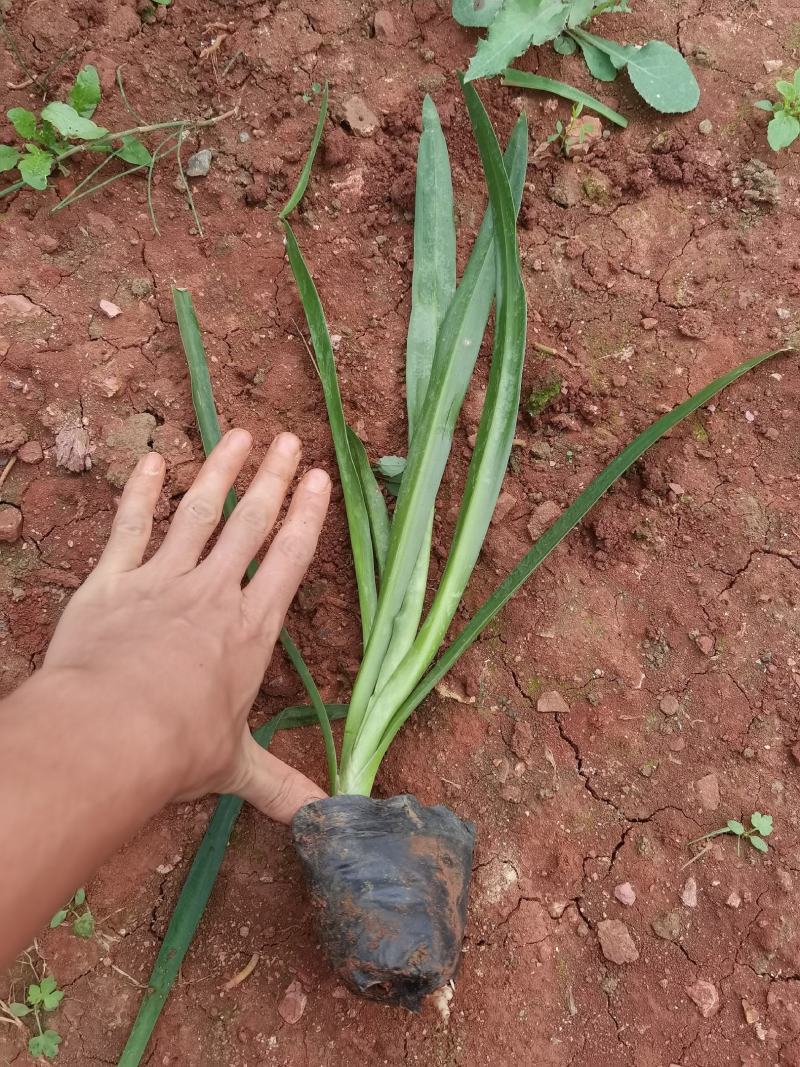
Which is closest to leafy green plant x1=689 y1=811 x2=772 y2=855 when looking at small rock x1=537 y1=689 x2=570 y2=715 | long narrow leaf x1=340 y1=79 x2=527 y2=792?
small rock x1=537 y1=689 x2=570 y2=715

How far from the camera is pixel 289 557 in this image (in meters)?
1.31

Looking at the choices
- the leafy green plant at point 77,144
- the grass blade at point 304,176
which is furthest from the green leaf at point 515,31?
the leafy green plant at point 77,144

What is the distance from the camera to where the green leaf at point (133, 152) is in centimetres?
172

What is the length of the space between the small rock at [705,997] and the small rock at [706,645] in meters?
0.64

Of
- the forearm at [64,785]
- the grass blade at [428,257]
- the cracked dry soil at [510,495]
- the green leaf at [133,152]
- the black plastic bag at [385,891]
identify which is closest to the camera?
the forearm at [64,785]

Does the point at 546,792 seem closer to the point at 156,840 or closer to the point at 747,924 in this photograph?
the point at 747,924

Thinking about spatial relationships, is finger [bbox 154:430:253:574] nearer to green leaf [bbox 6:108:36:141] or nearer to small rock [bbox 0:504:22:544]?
small rock [bbox 0:504:22:544]

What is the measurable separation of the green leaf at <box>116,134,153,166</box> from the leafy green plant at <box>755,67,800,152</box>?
5.04 feet

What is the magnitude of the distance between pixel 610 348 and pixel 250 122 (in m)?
1.07

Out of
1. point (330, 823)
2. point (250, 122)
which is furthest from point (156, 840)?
point (250, 122)

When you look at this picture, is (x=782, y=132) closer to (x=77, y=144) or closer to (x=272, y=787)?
(x=77, y=144)

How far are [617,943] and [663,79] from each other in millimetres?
2033

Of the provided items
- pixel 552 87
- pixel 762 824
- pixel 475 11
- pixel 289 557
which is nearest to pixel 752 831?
pixel 762 824

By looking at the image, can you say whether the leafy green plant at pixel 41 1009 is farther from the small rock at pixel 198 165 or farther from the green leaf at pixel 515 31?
the green leaf at pixel 515 31
